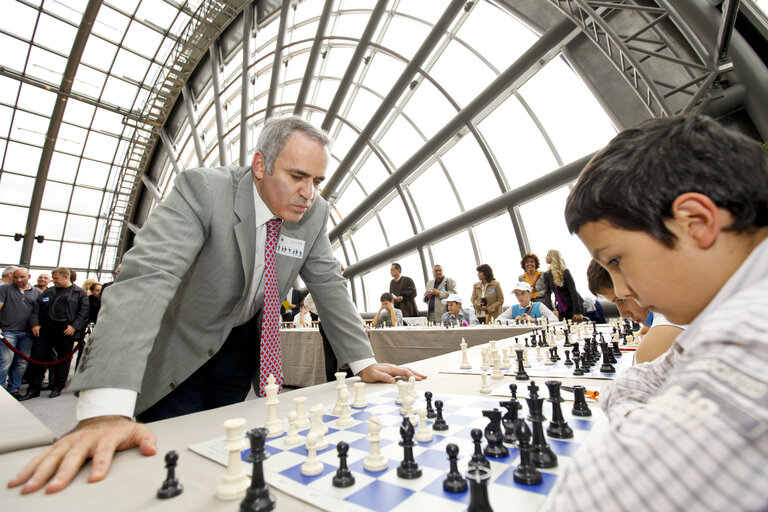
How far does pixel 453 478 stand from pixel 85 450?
2.20 feet

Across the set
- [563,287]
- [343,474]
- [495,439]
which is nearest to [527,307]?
[563,287]

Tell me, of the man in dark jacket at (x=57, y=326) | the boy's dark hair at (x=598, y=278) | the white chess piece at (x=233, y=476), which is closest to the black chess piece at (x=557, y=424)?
the white chess piece at (x=233, y=476)

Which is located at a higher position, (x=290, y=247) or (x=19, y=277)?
(x=19, y=277)

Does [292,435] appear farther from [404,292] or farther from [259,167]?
[404,292]

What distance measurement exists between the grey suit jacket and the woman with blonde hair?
3.48 meters

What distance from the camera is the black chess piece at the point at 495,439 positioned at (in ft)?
2.18

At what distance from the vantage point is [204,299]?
1244mm

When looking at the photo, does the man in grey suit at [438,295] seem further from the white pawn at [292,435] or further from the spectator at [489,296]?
the white pawn at [292,435]

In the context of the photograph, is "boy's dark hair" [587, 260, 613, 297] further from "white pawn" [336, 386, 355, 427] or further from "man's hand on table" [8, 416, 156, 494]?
"man's hand on table" [8, 416, 156, 494]

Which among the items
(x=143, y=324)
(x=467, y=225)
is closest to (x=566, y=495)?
(x=143, y=324)

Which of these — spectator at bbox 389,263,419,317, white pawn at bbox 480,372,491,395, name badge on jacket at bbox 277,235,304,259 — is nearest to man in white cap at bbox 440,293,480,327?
spectator at bbox 389,263,419,317

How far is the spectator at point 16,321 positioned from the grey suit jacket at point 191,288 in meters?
5.34

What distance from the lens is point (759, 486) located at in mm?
298

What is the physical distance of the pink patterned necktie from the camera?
1380 mm
